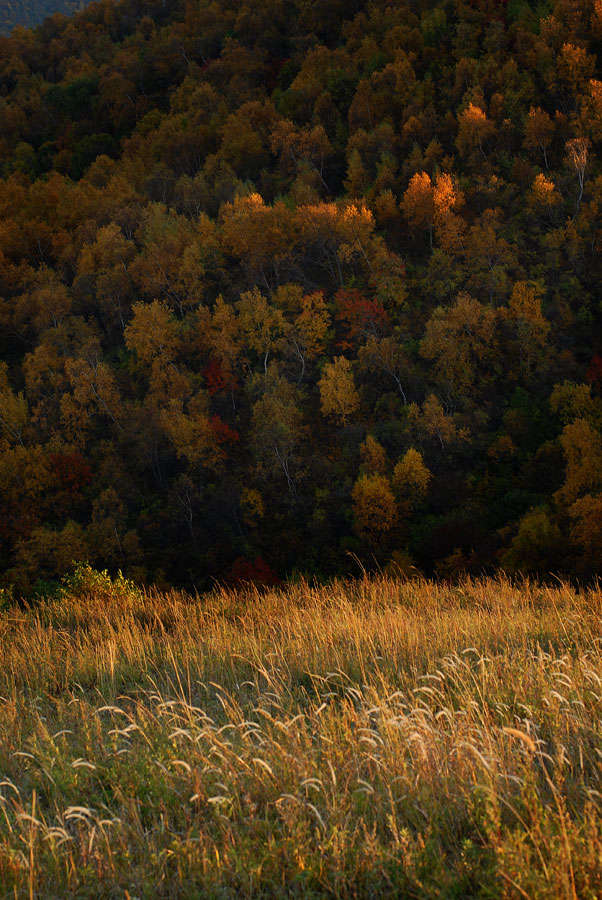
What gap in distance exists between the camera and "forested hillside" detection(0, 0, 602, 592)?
45625mm

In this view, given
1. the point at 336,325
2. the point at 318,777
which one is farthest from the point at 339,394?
the point at 318,777

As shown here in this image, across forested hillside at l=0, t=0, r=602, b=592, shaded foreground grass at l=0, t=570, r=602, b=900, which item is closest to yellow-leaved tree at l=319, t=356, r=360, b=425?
forested hillside at l=0, t=0, r=602, b=592

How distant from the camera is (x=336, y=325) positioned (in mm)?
59438

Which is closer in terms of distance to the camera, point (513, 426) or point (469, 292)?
point (513, 426)

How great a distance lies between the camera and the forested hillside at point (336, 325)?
45625 millimetres

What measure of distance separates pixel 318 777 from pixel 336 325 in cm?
5781

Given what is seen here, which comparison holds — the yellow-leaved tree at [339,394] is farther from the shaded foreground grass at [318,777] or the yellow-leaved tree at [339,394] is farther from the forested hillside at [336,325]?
the shaded foreground grass at [318,777]

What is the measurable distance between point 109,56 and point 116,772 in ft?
461

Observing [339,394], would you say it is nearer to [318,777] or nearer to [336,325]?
[336,325]

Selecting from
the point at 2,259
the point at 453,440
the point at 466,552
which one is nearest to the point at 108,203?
the point at 2,259

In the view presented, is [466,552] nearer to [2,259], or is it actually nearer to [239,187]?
[239,187]

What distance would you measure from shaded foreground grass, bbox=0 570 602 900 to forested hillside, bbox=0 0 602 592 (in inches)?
1198

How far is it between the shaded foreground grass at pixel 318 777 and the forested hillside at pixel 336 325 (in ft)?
99.8

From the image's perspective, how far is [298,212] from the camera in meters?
63.6
